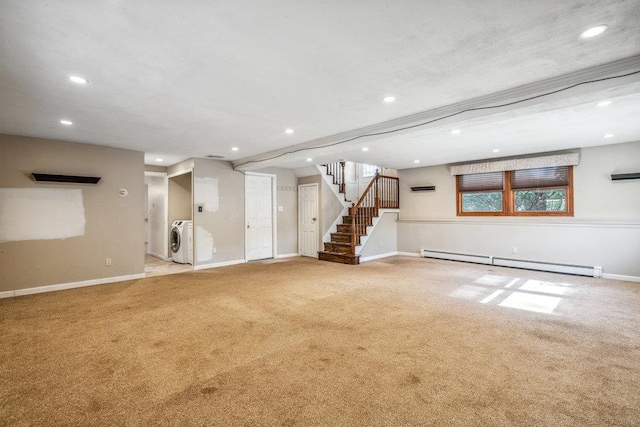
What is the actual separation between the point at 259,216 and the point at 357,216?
103 inches

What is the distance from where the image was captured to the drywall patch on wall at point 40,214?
15.3 feet

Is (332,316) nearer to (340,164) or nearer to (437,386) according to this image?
(437,386)

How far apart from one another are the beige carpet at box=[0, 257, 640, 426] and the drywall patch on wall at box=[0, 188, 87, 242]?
99 cm

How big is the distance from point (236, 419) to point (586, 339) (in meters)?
3.35

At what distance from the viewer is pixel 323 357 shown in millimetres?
2631

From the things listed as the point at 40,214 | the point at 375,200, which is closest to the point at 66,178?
the point at 40,214

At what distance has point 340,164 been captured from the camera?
8984 mm

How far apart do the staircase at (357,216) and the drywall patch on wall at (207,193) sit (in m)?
2.91

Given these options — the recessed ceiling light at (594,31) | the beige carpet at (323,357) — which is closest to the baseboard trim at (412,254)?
the beige carpet at (323,357)

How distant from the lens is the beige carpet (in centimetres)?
194

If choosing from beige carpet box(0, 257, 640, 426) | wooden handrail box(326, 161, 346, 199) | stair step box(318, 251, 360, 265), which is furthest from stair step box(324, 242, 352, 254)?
beige carpet box(0, 257, 640, 426)

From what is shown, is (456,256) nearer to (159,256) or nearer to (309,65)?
(309,65)

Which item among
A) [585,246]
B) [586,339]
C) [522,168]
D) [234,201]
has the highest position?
[522,168]

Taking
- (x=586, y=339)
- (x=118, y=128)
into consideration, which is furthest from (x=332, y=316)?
(x=118, y=128)
